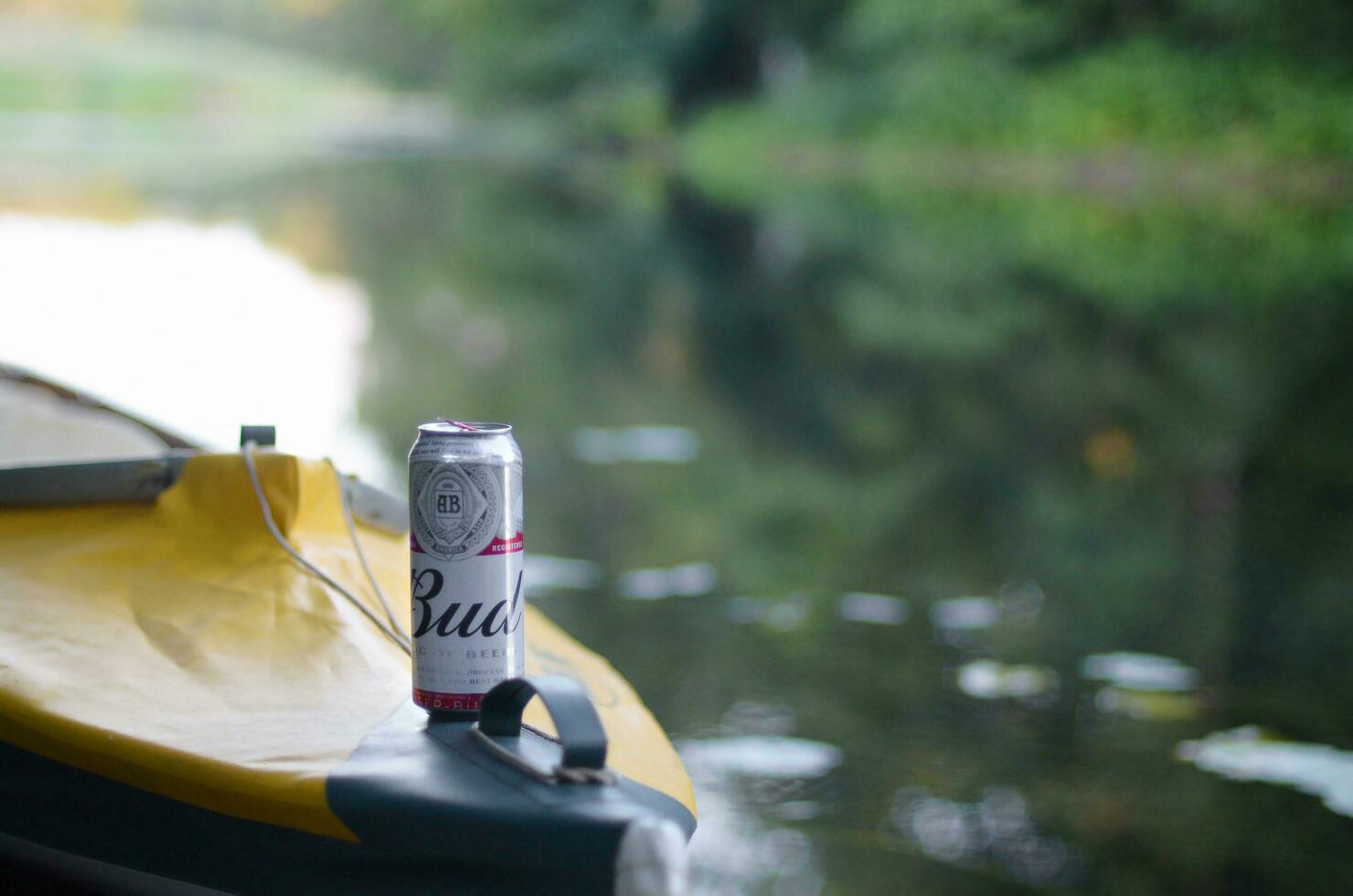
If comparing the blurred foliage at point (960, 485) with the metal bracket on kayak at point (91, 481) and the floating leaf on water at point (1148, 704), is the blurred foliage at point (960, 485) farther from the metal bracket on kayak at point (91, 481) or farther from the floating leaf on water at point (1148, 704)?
the metal bracket on kayak at point (91, 481)

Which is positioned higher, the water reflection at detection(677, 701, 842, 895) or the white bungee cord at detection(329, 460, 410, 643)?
the white bungee cord at detection(329, 460, 410, 643)

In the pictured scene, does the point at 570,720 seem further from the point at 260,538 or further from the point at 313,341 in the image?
the point at 313,341

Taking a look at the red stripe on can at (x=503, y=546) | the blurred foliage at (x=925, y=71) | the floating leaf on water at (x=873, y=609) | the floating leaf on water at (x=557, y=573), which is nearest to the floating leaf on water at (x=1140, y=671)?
the floating leaf on water at (x=873, y=609)

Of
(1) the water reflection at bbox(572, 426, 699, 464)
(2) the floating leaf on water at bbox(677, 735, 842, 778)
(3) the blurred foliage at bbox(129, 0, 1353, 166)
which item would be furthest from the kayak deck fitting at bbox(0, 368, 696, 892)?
(3) the blurred foliage at bbox(129, 0, 1353, 166)

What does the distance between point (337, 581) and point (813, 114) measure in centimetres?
2470

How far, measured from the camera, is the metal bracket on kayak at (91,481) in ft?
6.78

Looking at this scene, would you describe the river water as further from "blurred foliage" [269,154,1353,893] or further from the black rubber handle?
the black rubber handle

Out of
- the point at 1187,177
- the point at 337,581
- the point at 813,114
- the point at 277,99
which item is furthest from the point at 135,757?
the point at 277,99

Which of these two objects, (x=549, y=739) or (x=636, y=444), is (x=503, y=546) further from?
(x=636, y=444)

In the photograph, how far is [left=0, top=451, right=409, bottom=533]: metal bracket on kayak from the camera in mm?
2066

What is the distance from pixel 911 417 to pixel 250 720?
4.63m

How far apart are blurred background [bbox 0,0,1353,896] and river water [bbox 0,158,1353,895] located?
2 centimetres

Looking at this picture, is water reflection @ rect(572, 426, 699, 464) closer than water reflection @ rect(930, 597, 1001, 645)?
No

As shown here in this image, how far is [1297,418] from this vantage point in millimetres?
6000
